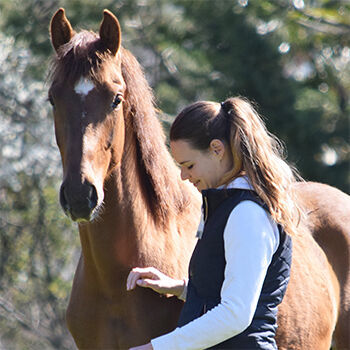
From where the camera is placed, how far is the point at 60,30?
3.21m

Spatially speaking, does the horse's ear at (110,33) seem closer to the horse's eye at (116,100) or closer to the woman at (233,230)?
the horse's eye at (116,100)

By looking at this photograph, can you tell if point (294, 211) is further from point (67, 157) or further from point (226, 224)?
point (67, 157)

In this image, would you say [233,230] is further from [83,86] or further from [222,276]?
[83,86]

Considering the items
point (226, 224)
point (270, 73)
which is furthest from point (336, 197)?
point (270, 73)

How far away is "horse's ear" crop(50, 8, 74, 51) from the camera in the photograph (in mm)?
3184

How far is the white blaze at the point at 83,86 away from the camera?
2.90 meters

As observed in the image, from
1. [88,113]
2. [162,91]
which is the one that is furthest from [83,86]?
[162,91]

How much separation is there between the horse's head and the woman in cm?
43

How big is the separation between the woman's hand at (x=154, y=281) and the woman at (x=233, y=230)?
0.37 metres

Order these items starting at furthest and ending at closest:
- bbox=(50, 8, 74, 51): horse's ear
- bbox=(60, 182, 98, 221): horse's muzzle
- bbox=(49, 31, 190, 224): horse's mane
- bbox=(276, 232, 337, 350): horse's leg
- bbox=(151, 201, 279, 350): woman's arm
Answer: bbox=(276, 232, 337, 350): horse's leg, bbox=(50, 8, 74, 51): horse's ear, bbox=(49, 31, 190, 224): horse's mane, bbox=(60, 182, 98, 221): horse's muzzle, bbox=(151, 201, 279, 350): woman's arm

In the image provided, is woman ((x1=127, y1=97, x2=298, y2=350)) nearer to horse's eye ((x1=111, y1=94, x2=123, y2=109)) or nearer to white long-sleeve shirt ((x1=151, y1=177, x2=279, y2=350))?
white long-sleeve shirt ((x1=151, y1=177, x2=279, y2=350))

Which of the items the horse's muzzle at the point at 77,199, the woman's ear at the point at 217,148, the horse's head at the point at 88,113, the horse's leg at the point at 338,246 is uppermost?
the woman's ear at the point at 217,148

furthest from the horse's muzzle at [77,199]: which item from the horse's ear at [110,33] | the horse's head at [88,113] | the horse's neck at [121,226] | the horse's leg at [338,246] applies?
the horse's leg at [338,246]

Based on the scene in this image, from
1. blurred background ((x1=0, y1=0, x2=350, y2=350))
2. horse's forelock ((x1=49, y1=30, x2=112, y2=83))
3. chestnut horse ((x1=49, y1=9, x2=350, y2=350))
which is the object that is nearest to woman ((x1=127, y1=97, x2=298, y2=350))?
chestnut horse ((x1=49, y1=9, x2=350, y2=350))
